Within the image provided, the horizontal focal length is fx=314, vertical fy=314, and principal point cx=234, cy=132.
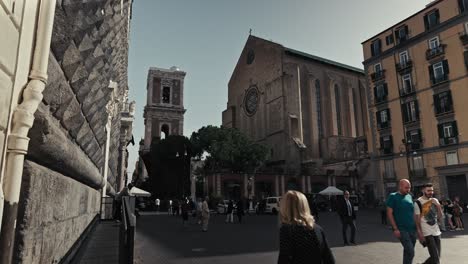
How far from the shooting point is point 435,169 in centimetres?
2745

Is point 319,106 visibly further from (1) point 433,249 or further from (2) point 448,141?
(1) point 433,249

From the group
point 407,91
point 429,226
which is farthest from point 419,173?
point 429,226

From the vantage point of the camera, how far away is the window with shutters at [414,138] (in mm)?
29250

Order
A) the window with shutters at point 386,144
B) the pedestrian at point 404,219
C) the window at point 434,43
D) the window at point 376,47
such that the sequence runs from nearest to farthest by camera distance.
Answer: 1. the pedestrian at point 404,219
2. the window at point 434,43
3. the window with shutters at point 386,144
4. the window at point 376,47

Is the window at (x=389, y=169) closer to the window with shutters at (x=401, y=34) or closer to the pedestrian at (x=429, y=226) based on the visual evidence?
the window with shutters at (x=401, y=34)

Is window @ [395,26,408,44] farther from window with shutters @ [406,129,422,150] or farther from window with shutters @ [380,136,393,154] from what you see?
window with shutters @ [380,136,393,154]

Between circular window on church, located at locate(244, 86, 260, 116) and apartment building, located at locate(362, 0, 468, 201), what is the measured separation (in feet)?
76.8

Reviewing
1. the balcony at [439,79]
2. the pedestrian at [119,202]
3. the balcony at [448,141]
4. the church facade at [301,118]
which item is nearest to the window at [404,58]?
the balcony at [439,79]

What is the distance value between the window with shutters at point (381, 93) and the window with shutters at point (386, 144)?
4062 mm

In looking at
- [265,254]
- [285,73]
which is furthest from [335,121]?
[265,254]

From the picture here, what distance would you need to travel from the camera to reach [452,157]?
1039 inches

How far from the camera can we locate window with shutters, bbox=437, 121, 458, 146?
1037 inches

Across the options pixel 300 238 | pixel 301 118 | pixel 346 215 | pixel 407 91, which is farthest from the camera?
pixel 301 118

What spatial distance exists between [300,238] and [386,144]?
33629 mm
